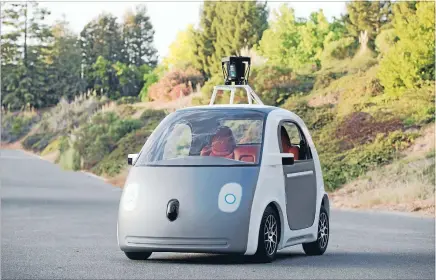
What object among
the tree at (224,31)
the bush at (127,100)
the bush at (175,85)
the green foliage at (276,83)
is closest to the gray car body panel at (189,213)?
the green foliage at (276,83)

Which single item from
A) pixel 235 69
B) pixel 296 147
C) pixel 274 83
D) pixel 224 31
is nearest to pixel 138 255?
pixel 296 147

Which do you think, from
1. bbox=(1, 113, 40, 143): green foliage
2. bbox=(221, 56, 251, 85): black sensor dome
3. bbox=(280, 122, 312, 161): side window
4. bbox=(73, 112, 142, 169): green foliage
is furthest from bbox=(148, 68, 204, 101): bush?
bbox=(280, 122, 312, 161): side window

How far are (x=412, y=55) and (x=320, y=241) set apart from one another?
24393mm

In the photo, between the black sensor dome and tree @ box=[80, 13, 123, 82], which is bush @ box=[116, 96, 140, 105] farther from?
the black sensor dome

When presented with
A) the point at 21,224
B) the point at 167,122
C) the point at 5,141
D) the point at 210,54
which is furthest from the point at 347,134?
the point at 5,141

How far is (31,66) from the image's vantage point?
8250 cm

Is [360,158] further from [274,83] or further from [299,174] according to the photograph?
[299,174]

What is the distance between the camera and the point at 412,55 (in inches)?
1473

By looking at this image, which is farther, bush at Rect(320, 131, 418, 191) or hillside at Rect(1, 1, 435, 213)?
hillside at Rect(1, 1, 435, 213)

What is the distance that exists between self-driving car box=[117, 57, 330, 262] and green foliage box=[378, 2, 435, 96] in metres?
24.9

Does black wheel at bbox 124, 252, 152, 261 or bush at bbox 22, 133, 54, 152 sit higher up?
black wheel at bbox 124, 252, 152, 261

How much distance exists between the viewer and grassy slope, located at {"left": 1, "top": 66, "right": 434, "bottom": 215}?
28031 mm

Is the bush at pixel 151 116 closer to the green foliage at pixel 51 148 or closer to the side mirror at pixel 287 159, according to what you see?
the green foliage at pixel 51 148

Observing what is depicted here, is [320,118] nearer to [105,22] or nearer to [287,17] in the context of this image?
[287,17]
